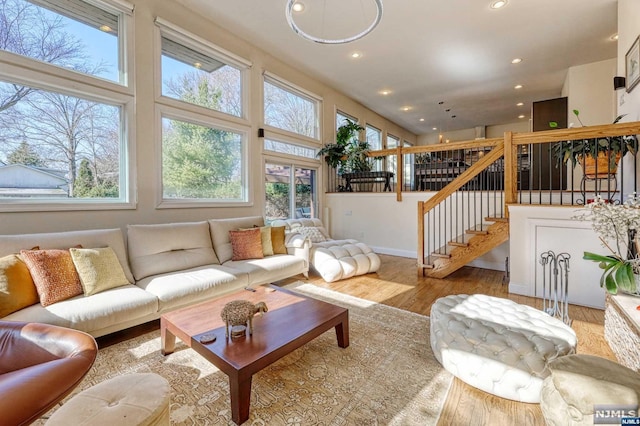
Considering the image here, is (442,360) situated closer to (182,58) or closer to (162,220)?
(162,220)

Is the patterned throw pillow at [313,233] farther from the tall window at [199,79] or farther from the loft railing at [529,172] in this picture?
the tall window at [199,79]

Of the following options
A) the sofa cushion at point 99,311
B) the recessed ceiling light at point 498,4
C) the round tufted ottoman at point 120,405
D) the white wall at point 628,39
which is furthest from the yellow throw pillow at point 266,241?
the white wall at point 628,39

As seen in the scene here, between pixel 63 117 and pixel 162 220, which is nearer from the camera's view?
pixel 63 117

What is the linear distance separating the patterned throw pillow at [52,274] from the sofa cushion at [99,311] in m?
0.07

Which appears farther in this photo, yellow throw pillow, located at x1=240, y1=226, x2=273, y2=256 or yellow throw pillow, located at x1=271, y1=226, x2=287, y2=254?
yellow throw pillow, located at x1=271, y1=226, x2=287, y2=254

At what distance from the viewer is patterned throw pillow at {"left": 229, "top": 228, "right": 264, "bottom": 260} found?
377 cm

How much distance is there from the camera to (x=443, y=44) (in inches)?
188

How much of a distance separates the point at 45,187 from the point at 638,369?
201 inches

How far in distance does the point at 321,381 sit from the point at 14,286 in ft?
7.75

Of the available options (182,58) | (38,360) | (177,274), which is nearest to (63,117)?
(182,58)

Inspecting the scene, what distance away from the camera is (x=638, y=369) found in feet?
5.81

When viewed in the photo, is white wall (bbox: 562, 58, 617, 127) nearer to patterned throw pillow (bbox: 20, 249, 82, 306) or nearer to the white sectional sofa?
the white sectional sofa

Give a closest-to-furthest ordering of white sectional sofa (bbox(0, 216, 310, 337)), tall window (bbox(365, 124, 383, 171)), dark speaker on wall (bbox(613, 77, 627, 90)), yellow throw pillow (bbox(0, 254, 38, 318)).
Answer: yellow throw pillow (bbox(0, 254, 38, 318)) < white sectional sofa (bbox(0, 216, 310, 337)) < dark speaker on wall (bbox(613, 77, 627, 90)) < tall window (bbox(365, 124, 383, 171))

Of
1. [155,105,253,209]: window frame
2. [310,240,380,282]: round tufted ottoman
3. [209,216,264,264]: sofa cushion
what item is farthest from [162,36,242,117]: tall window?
[310,240,380,282]: round tufted ottoman
